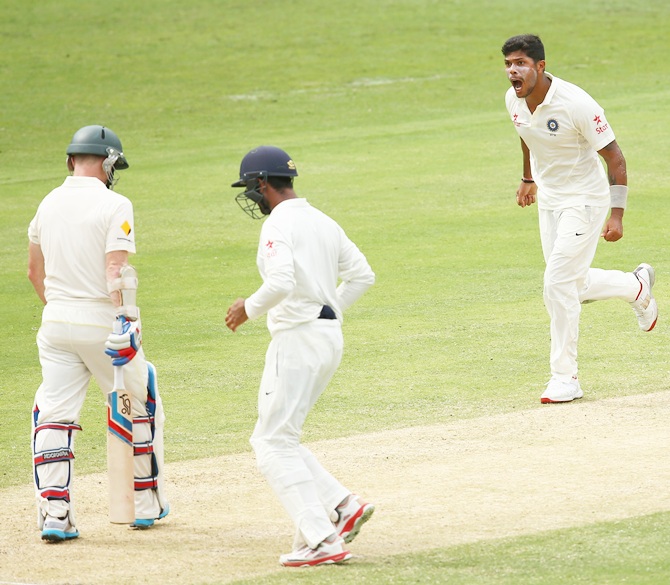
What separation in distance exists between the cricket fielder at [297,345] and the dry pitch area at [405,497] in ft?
0.81

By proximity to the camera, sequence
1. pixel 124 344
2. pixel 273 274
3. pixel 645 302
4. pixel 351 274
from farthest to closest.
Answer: pixel 645 302
pixel 124 344
pixel 351 274
pixel 273 274

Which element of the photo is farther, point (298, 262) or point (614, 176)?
point (614, 176)

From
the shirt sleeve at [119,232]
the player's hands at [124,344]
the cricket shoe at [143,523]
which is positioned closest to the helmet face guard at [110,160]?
the shirt sleeve at [119,232]

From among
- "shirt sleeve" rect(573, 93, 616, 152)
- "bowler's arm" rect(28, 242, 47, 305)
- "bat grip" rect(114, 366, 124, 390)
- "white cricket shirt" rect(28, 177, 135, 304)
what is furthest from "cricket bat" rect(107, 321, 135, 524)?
"shirt sleeve" rect(573, 93, 616, 152)

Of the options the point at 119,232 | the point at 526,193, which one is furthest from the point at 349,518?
the point at 526,193

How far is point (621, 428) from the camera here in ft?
28.3

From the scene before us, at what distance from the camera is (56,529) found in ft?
22.4

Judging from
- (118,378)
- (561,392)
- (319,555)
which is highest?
(118,378)

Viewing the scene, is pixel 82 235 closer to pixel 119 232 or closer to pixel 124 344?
pixel 119 232

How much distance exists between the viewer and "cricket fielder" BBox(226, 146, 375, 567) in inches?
247

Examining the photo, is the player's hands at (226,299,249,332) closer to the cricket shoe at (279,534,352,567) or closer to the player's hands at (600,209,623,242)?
the cricket shoe at (279,534,352,567)

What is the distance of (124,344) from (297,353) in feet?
3.20

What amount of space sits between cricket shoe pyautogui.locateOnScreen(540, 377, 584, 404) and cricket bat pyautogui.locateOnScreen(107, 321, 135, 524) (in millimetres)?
3556

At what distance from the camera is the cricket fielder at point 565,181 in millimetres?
9492
